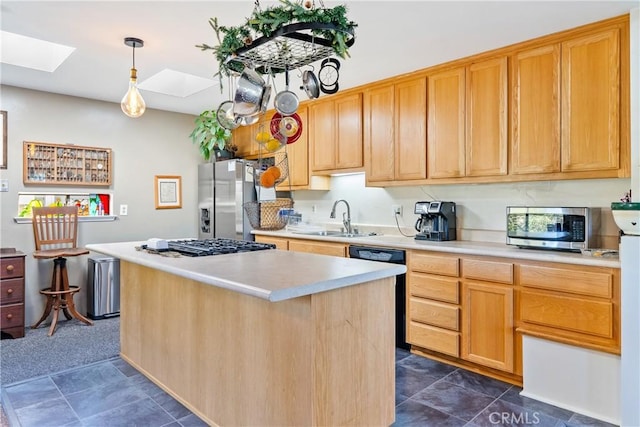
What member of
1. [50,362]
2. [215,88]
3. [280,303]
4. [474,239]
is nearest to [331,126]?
[215,88]

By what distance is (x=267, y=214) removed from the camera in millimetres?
3594

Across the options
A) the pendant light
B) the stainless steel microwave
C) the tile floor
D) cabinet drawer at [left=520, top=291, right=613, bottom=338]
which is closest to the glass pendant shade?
the pendant light

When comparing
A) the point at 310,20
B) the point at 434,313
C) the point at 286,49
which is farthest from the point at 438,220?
the point at 310,20

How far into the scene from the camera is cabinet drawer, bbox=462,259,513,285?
2.68 meters

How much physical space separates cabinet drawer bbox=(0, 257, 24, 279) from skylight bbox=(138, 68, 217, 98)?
1.97 metres

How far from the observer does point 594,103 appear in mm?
2553

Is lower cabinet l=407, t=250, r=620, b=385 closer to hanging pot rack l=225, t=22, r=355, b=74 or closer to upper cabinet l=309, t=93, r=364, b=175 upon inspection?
upper cabinet l=309, t=93, r=364, b=175

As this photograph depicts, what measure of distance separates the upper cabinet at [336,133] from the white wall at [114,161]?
1.87m

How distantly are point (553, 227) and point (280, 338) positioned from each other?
6.51 ft

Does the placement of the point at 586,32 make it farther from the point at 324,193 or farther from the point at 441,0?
the point at 324,193

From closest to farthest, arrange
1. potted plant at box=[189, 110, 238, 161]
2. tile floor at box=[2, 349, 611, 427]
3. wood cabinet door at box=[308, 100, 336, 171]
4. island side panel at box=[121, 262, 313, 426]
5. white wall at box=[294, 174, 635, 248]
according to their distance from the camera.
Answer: island side panel at box=[121, 262, 313, 426] → tile floor at box=[2, 349, 611, 427] → white wall at box=[294, 174, 635, 248] → wood cabinet door at box=[308, 100, 336, 171] → potted plant at box=[189, 110, 238, 161]

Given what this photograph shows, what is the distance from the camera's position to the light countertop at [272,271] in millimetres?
1514

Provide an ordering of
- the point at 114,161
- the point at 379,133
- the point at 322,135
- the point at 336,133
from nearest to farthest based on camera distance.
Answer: the point at 379,133 → the point at 336,133 → the point at 322,135 → the point at 114,161

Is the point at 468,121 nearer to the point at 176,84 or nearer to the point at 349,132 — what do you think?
the point at 349,132
